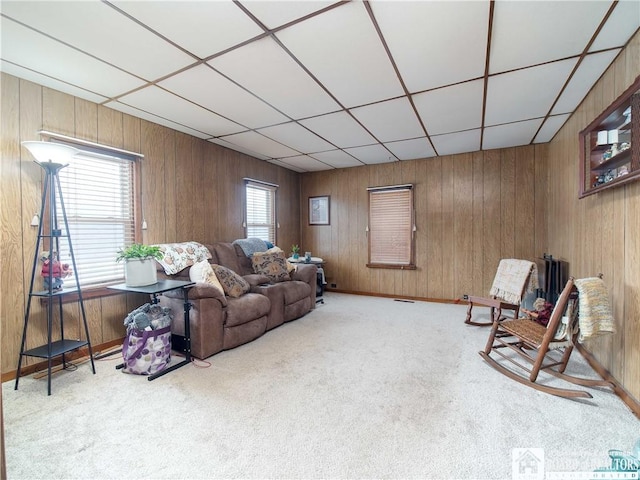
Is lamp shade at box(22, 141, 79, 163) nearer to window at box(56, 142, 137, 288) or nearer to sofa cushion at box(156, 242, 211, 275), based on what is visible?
window at box(56, 142, 137, 288)

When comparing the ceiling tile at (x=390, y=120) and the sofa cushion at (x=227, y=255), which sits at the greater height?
the ceiling tile at (x=390, y=120)

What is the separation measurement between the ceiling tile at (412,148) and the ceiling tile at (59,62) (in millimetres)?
3132

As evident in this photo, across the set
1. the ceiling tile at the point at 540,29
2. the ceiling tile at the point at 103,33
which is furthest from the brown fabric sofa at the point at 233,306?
the ceiling tile at the point at 540,29

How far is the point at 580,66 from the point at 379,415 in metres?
2.94

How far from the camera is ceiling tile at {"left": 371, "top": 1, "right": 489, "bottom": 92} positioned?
1810mm

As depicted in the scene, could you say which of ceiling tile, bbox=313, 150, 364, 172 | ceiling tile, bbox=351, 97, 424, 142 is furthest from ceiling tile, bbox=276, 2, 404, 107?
ceiling tile, bbox=313, 150, 364, 172

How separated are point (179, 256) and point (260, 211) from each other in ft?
6.83

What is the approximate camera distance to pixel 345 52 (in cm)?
220

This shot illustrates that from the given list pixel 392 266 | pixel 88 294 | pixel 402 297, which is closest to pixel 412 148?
pixel 392 266

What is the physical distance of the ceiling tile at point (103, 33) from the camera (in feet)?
5.87

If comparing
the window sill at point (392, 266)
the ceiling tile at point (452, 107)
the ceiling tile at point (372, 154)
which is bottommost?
the window sill at point (392, 266)

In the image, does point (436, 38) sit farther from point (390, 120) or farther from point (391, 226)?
point (391, 226)

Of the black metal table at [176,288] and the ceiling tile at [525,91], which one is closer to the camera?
the ceiling tile at [525,91]

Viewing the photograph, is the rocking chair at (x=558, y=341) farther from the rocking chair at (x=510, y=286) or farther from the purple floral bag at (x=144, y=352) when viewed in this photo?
the purple floral bag at (x=144, y=352)
